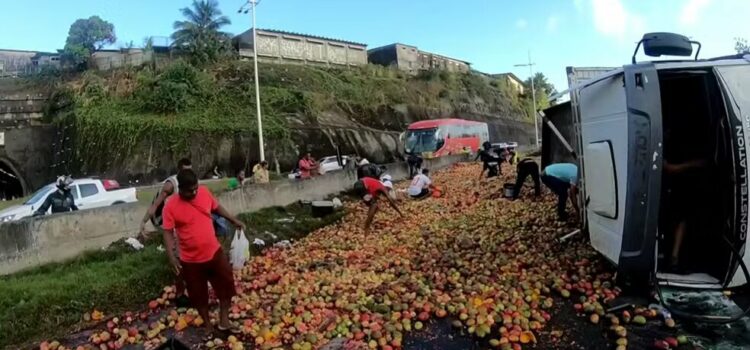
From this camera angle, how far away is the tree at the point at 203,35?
139ft

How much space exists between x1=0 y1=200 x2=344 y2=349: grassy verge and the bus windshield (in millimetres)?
25840

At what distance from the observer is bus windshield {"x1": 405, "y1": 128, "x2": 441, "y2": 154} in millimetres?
34719

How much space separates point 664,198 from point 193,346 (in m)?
5.19

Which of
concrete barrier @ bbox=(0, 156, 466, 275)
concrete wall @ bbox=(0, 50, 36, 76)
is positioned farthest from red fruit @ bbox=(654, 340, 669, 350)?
concrete wall @ bbox=(0, 50, 36, 76)

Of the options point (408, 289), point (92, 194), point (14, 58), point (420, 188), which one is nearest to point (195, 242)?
point (408, 289)

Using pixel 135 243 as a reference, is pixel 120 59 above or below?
above

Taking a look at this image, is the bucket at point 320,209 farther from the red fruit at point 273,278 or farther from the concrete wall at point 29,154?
the concrete wall at point 29,154

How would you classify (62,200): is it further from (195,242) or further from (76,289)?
(195,242)

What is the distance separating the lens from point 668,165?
554 cm

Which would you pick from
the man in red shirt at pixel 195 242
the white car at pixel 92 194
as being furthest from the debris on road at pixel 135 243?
the white car at pixel 92 194

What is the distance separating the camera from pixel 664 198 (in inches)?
223

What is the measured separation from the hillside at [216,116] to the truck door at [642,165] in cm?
3062

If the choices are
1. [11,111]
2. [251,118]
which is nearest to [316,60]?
[251,118]

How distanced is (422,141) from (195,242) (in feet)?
100
